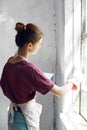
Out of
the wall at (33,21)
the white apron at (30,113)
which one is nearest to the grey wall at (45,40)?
the wall at (33,21)

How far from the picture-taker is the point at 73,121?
2.03 m

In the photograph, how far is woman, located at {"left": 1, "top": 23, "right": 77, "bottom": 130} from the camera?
5.32ft

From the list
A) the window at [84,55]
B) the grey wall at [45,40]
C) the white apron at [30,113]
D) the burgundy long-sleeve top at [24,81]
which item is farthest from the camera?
the grey wall at [45,40]

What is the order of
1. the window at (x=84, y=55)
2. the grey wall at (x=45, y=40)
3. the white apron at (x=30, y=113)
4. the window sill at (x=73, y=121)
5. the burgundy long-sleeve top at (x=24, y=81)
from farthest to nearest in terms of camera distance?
1. the grey wall at (x=45, y=40)
2. the window at (x=84, y=55)
3. the window sill at (x=73, y=121)
4. the white apron at (x=30, y=113)
5. the burgundy long-sleeve top at (x=24, y=81)

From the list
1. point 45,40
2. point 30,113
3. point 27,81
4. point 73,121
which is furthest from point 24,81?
point 45,40

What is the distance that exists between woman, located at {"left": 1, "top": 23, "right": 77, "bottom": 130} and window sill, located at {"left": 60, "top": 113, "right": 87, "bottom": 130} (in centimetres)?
30

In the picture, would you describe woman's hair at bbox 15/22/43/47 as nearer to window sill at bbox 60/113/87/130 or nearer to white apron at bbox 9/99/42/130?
white apron at bbox 9/99/42/130

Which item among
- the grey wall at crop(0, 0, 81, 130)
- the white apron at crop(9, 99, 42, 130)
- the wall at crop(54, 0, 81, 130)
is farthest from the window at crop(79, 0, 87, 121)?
the white apron at crop(9, 99, 42, 130)

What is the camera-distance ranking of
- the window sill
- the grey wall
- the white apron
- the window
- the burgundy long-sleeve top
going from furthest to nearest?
the grey wall < the window < the window sill < the white apron < the burgundy long-sleeve top

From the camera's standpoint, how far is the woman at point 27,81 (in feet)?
5.32

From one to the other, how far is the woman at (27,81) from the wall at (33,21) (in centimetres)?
68

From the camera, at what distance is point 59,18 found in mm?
2285

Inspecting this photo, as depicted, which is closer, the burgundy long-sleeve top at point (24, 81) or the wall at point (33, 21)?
the burgundy long-sleeve top at point (24, 81)

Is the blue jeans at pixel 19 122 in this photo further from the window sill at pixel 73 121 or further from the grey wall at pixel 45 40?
the grey wall at pixel 45 40
